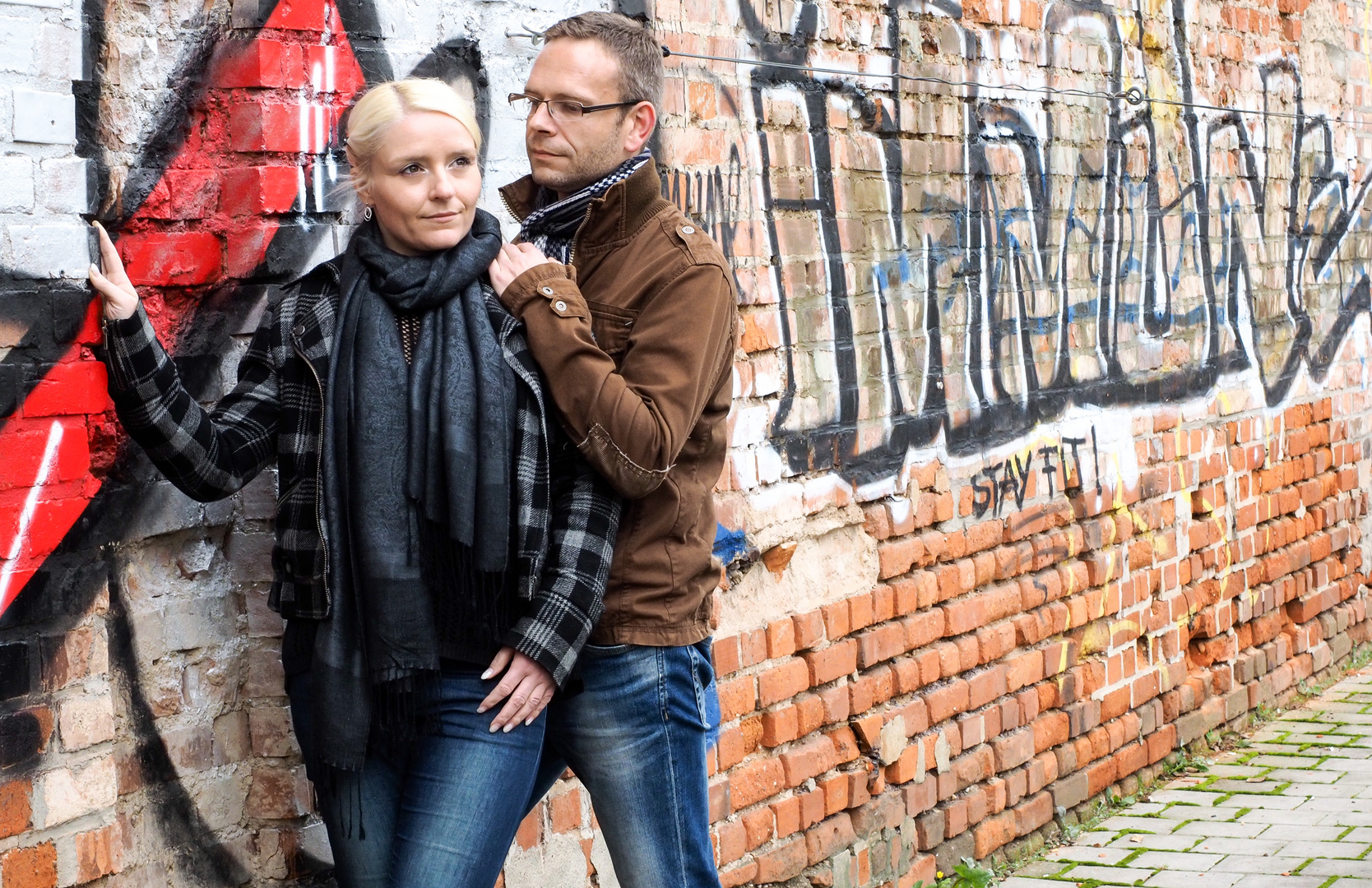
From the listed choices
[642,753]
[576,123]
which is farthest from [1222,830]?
[576,123]

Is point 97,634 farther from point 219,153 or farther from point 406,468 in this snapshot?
point 219,153

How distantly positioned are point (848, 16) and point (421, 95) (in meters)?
2.08

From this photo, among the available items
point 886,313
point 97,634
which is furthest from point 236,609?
point 886,313

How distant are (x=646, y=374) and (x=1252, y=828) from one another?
3.42 m

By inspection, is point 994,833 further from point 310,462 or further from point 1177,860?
point 310,462

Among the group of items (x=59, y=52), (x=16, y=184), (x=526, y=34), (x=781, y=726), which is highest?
(x=526, y=34)

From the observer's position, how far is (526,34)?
319cm

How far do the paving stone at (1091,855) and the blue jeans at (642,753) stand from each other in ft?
8.28

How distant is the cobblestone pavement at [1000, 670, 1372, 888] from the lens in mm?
4480

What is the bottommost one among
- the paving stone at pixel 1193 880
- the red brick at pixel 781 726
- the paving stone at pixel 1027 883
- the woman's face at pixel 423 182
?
the paving stone at pixel 1027 883

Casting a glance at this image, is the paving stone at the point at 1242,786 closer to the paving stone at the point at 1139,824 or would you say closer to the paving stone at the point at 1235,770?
the paving stone at the point at 1235,770

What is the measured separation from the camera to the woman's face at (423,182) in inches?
93.3

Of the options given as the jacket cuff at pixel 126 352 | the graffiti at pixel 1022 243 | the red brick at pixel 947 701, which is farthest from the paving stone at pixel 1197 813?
the jacket cuff at pixel 126 352

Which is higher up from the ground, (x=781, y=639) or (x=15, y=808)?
(x=15, y=808)
